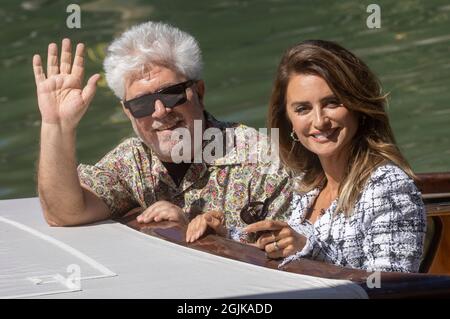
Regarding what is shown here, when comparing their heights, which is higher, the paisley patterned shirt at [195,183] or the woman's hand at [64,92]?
the woman's hand at [64,92]

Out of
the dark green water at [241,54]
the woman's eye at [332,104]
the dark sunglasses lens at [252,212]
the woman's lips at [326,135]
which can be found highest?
the woman's eye at [332,104]

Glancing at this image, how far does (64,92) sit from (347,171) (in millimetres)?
1015

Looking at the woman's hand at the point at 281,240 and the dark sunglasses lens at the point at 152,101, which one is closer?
the woman's hand at the point at 281,240

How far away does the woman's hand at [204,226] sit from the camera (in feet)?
13.0

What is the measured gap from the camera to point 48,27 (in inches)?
494

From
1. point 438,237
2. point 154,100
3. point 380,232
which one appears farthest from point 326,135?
point 438,237

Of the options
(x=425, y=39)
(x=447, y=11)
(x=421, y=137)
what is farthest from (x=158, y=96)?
(x=447, y=11)

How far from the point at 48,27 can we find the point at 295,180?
866cm

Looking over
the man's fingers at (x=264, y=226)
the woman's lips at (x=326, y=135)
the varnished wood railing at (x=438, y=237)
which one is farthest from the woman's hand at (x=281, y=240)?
the varnished wood railing at (x=438, y=237)

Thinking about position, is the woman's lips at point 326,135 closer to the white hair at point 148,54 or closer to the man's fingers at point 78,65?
the white hair at point 148,54

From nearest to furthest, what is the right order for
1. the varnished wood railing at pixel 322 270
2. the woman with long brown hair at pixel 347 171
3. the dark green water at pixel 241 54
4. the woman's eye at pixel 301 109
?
the varnished wood railing at pixel 322 270 < the woman with long brown hair at pixel 347 171 < the woman's eye at pixel 301 109 < the dark green water at pixel 241 54

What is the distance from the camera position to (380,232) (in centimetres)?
365

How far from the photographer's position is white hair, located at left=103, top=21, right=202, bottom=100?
4391mm

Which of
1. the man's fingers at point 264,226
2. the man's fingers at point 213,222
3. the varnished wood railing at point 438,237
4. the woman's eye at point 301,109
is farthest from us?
the varnished wood railing at point 438,237
